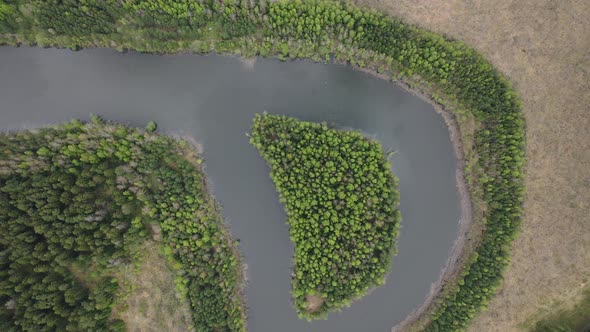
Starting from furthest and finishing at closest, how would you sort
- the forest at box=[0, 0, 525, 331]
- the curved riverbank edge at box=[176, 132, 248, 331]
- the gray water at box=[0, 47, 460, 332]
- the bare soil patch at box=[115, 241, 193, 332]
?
the gray water at box=[0, 47, 460, 332] < the curved riverbank edge at box=[176, 132, 248, 331] < the bare soil patch at box=[115, 241, 193, 332] < the forest at box=[0, 0, 525, 331]

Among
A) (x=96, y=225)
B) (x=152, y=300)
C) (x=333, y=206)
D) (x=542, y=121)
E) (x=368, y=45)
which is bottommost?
(x=152, y=300)

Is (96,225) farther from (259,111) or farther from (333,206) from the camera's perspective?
(333,206)

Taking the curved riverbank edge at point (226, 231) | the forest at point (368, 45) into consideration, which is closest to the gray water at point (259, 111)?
the curved riverbank edge at point (226, 231)

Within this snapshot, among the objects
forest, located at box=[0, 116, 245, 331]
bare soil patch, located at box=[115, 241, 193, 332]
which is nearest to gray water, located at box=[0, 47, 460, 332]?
forest, located at box=[0, 116, 245, 331]

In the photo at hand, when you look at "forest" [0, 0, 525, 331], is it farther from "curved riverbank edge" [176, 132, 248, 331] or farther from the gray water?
"curved riverbank edge" [176, 132, 248, 331]

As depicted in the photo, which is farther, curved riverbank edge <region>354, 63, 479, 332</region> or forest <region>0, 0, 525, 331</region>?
curved riverbank edge <region>354, 63, 479, 332</region>

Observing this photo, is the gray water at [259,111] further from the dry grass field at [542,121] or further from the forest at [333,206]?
the dry grass field at [542,121]

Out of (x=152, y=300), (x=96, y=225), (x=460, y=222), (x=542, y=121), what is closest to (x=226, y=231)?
(x=152, y=300)

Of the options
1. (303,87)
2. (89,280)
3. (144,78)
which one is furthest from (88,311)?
(303,87)
